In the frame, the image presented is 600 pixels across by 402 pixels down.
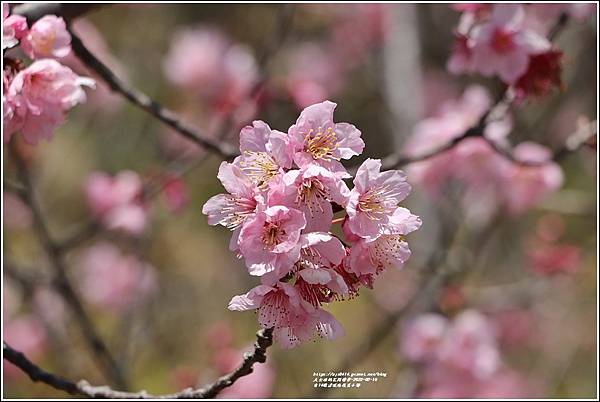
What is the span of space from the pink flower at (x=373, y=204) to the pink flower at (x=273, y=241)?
0.06m

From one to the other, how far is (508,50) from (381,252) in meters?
0.74

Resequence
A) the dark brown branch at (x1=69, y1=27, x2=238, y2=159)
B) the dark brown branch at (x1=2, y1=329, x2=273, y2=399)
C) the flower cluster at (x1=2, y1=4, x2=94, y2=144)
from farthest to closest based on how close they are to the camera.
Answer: the dark brown branch at (x1=69, y1=27, x2=238, y2=159)
the flower cluster at (x1=2, y1=4, x2=94, y2=144)
the dark brown branch at (x1=2, y1=329, x2=273, y2=399)

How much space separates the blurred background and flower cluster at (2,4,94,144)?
654mm

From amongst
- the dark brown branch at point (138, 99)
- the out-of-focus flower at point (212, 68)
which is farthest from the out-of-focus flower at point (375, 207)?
the out-of-focus flower at point (212, 68)

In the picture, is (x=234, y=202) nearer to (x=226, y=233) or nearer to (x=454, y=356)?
(x=454, y=356)

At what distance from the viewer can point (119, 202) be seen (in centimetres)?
222

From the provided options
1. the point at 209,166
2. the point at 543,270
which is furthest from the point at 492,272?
the point at 209,166

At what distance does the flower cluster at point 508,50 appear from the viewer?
139cm

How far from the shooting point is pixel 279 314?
0.83 metres

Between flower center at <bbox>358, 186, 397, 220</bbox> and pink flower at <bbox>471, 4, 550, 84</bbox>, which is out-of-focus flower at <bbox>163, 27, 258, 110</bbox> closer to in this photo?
pink flower at <bbox>471, 4, 550, 84</bbox>

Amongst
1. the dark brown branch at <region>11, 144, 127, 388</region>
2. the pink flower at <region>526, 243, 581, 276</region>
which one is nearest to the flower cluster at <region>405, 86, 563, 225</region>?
the pink flower at <region>526, 243, 581, 276</region>

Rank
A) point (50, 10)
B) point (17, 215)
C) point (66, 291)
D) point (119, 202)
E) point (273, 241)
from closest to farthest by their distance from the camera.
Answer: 1. point (273, 241)
2. point (50, 10)
3. point (66, 291)
4. point (119, 202)
5. point (17, 215)

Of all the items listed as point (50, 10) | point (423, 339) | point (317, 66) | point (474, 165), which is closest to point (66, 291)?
point (50, 10)

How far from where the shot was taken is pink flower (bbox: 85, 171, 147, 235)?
85.4 inches
